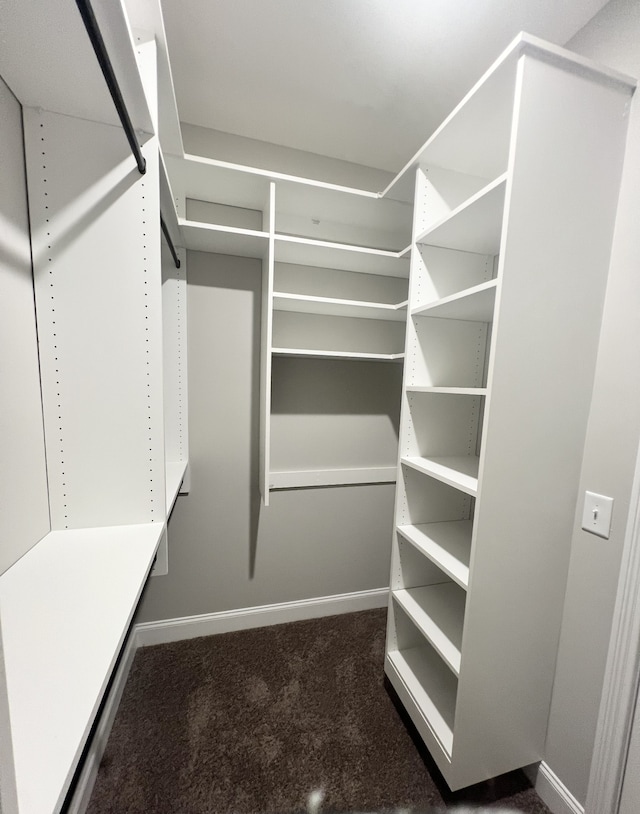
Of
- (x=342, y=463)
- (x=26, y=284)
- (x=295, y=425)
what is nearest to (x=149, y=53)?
(x=26, y=284)

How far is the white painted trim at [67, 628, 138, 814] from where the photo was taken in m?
1.10

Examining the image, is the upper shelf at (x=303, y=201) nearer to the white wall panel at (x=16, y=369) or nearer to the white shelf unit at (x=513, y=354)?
the white shelf unit at (x=513, y=354)

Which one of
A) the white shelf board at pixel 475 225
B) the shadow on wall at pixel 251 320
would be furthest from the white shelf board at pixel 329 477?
the white shelf board at pixel 475 225

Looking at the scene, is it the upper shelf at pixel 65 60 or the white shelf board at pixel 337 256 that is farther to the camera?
the white shelf board at pixel 337 256

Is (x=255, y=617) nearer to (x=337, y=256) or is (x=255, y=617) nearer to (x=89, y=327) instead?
(x=89, y=327)

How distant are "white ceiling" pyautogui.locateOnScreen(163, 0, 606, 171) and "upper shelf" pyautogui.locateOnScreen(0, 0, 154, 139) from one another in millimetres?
618

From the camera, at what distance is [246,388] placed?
1.83m

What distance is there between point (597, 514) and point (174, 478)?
5.36 feet

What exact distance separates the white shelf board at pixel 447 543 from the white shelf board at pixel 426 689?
1.92ft

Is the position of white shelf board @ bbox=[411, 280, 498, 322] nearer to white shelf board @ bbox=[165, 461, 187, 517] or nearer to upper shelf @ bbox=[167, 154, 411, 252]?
upper shelf @ bbox=[167, 154, 411, 252]

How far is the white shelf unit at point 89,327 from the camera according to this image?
67 centimetres

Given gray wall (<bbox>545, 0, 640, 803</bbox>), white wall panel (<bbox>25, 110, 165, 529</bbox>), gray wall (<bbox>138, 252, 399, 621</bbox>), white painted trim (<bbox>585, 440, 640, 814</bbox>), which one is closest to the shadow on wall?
gray wall (<bbox>138, 252, 399, 621</bbox>)

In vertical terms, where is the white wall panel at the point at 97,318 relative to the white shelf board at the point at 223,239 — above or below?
below

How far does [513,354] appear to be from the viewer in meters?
0.97
